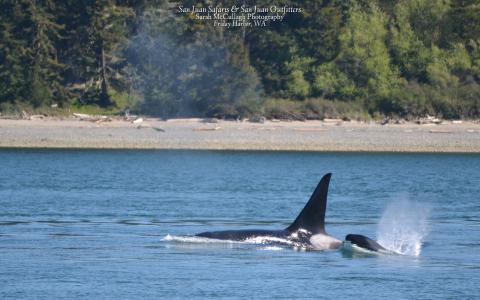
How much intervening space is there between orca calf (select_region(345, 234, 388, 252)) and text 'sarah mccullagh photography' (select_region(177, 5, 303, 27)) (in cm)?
5724

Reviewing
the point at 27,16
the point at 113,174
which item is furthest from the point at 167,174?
the point at 27,16

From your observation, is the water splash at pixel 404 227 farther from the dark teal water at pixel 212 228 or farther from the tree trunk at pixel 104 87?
the tree trunk at pixel 104 87

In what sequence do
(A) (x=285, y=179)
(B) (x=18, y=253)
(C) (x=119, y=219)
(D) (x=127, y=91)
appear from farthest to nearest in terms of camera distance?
(D) (x=127, y=91)
(A) (x=285, y=179)
(C) (x=119, y=219)
(B) (x=18, y=253)

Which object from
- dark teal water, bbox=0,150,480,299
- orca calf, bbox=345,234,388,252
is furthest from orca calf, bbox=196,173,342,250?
orca calf, bbox=345,234,388,252

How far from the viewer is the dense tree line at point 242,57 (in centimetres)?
7925

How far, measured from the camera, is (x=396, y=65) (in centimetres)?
8506

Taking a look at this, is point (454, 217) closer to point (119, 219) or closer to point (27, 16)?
point (119, 219)

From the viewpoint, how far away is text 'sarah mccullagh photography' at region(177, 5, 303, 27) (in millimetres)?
85250

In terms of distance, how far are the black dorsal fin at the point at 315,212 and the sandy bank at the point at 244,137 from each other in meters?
39.1

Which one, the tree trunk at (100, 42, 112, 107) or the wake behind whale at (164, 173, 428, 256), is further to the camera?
the tree trunk at (100, 42, 112, 107)

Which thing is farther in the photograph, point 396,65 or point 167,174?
point 396,65

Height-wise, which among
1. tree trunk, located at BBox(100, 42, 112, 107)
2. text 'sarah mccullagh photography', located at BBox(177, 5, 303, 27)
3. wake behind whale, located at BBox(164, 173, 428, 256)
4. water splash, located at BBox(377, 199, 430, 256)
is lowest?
water splash, located at BBox(377, 199, 430, 256)

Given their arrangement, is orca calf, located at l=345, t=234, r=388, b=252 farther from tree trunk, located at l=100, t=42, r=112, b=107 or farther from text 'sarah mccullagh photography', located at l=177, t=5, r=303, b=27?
text 'sarah mccullagh photography', located at l=177, t=5, r=303, b=27

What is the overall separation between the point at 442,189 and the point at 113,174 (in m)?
15.0
